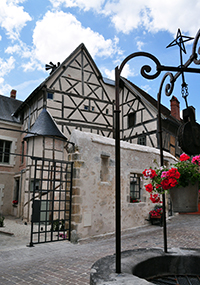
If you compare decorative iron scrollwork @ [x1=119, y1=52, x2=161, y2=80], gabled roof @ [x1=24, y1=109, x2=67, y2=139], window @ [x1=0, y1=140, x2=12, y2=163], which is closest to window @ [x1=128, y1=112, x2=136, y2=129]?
gabled roof @ [x1=24, y1=109, x2=67, y2=139]

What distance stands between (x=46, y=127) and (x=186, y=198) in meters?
8.04

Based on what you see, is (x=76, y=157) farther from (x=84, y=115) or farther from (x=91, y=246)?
(x=84, y=115)

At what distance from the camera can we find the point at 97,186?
6086 mm

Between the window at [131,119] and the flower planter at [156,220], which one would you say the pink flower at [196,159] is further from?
the window at [131,119]

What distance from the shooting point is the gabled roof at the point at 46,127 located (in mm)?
9742

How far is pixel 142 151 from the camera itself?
7.79 m

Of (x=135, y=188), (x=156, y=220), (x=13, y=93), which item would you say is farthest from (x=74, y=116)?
(x=13, y=93)

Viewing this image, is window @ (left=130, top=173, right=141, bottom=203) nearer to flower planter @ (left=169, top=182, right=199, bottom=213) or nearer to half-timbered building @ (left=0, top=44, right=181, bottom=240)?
half-timbered building @ (left=0, top=44, right=181, bottom=240)

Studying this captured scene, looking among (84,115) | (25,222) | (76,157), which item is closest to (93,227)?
(76,157)

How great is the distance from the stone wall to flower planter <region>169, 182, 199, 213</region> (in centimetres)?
339

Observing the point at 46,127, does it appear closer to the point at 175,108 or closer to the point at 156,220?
the point at 156,220

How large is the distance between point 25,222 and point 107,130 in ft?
18.6

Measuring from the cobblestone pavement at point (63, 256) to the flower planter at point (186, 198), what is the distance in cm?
153

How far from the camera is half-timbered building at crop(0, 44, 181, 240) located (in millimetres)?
9867
